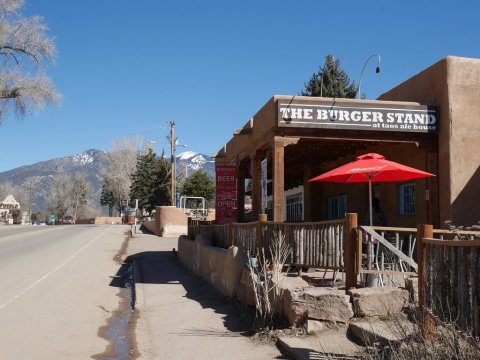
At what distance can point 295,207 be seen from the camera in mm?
23500

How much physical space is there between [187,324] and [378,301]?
3.38 m

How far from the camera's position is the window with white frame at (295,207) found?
22.3 metres

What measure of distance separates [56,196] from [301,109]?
10715 cm

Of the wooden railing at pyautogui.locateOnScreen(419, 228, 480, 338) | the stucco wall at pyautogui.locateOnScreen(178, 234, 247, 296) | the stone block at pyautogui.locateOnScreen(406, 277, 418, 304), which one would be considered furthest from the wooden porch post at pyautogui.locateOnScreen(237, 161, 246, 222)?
the wooden railing at pyautogui.locateOnScreen(419, 228, 480, 338)

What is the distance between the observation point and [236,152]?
17547 millimetres

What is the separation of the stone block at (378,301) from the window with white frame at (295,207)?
1426 cm

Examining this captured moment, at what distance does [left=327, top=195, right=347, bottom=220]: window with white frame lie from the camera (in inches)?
699

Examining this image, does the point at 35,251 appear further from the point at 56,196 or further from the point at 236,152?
the point at 56,196

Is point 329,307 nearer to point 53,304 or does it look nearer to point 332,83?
point 53,304

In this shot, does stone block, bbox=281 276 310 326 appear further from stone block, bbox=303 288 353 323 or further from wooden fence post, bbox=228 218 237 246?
wooden fence post, bbox=228 218 237 246

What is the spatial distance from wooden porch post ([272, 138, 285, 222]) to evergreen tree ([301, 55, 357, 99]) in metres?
32.3

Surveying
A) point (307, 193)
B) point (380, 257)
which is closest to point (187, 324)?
point (380, 257)

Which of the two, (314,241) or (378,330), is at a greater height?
(314,241)

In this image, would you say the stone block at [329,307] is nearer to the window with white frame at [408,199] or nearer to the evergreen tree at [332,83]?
the window with white frame at [408,199]
